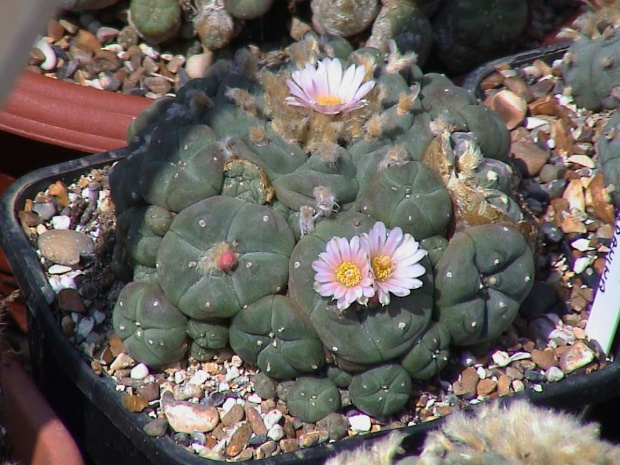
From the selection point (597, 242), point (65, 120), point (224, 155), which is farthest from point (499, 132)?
point (65, 120)

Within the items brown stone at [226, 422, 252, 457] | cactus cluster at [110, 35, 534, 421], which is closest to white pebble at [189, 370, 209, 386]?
cactus cluster at [110, 35, 534, 421]

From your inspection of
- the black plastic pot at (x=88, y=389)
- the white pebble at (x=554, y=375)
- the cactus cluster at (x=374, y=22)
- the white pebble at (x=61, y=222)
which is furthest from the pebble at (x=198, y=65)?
the white pebble at (x=554, y=375)

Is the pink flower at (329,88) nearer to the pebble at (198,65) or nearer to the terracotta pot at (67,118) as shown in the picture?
the terracotta pot at (67,118)

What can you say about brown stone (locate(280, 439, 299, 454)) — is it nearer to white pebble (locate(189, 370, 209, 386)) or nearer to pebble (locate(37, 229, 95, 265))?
white pebble (locate(189, 370, 209, 386))

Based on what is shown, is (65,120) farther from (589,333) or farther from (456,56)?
(589,333)

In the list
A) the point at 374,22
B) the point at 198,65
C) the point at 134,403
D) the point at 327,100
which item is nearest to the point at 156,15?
the point at 198,65

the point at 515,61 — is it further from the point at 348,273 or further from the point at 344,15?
the point at 348,273
